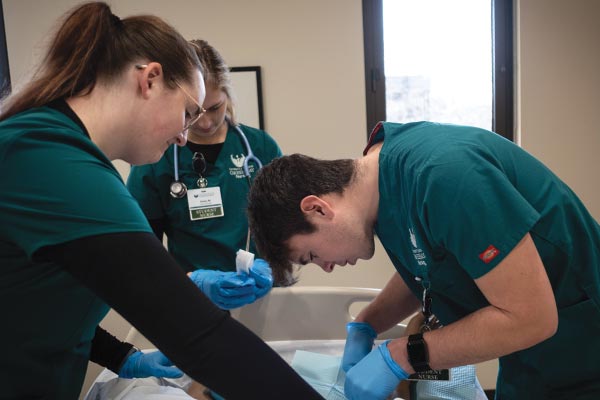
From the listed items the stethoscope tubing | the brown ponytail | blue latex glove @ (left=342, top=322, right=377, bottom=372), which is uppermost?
the brown ponytail

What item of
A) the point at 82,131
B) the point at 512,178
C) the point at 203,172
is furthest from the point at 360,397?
the point at 203,172

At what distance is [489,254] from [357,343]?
66 cm

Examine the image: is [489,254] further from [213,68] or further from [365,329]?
[213,68]

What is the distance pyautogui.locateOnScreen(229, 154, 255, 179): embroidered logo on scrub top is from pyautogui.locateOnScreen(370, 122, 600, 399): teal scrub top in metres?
0.80

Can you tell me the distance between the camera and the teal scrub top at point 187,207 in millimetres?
1755

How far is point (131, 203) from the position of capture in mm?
637

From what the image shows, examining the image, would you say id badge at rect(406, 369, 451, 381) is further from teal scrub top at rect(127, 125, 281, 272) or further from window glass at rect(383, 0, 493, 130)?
window glass at rect(383, 0, 493, 130)

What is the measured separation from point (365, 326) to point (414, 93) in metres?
1.97

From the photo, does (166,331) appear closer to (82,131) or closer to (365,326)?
(82,131)

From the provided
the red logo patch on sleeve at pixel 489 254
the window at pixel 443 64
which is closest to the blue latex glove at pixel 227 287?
the red logo patch on sleeve at pixel 489 254

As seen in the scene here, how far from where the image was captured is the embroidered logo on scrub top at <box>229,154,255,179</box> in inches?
72.0

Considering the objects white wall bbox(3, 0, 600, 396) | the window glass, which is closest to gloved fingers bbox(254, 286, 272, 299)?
white wall bbox(3, 0, 600, 396)

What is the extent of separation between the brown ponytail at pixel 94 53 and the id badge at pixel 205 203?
84 cm

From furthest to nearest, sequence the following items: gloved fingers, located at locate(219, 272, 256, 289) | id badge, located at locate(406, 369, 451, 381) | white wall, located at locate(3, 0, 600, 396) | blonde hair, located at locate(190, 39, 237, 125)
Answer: white wall, located at locate(3, 0, 600, 396)
blonde hair, located at locate(190, 39, 237, 125)
gloved fingers, located at locate(219, 272, 256, 289)
id badge, located at locate(406, 369, 451, 381)
